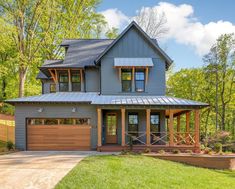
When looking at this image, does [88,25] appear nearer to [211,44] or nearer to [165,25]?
[165,25]

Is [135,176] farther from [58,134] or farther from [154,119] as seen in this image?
[154,119]

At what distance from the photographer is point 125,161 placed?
37.8ft

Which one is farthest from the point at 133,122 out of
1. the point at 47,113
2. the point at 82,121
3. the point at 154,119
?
the point at 47,113

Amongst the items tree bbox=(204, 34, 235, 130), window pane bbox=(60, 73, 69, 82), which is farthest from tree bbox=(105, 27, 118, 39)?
→ window pane bbox=(60, 73, 69, 82)

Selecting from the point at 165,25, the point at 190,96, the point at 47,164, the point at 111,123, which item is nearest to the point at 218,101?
the point at 190,96

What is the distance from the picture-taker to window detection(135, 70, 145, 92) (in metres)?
17.5

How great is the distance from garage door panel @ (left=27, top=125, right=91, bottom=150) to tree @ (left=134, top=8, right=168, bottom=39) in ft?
60.8

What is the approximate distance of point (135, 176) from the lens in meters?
9.17

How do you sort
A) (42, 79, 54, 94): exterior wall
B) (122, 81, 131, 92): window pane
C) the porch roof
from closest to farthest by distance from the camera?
the porch roof → (122, 81, 131, 92): window pane → (42, 79, 54, 94): exterior wall

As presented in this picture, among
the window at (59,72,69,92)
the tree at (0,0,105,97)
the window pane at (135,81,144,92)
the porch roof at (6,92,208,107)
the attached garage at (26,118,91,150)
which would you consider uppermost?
the tree at (0,0,105,97)

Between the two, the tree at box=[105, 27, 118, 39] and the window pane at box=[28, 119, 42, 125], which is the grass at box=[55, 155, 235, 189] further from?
the tree at box=[105, 27, 118, 39]

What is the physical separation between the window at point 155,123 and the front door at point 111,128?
8.64 ft

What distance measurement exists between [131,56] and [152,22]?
14.6m

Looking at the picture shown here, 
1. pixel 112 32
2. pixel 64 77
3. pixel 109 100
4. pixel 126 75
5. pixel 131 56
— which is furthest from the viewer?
pixel 112 32
